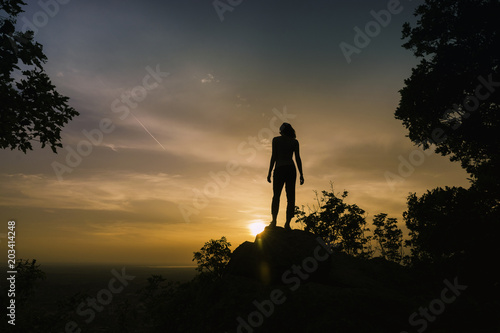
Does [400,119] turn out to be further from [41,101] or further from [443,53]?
[41,101]

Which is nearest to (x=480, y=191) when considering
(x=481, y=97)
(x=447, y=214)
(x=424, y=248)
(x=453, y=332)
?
(x=447, y=214)

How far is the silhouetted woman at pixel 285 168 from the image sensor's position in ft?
29.4

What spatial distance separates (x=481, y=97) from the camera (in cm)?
1499

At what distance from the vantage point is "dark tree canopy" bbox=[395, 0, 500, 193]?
14906mm

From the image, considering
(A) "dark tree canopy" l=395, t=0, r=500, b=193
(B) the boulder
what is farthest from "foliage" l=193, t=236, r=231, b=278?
(A) "dark tree canopy" l=395, t=0, r=500, b=193

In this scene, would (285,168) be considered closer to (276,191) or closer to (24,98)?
(276,191)

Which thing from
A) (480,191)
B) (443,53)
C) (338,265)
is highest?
(443,53)

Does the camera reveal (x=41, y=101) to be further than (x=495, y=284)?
Result: No

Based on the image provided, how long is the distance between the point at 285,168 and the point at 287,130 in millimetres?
1243

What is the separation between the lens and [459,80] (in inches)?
610

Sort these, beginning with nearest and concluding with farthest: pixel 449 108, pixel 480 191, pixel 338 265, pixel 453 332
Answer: pixel 453 332, pixel 338 265, pixel 480 191, pixel 449 108

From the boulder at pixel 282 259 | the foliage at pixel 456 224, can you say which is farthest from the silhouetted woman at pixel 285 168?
the foliage at pixel 456 224

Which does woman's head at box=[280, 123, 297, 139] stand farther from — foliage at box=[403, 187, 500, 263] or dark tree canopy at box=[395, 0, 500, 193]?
dark tree canopy at box=[395, 0, 500, 193]

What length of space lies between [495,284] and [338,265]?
19.8 ft
